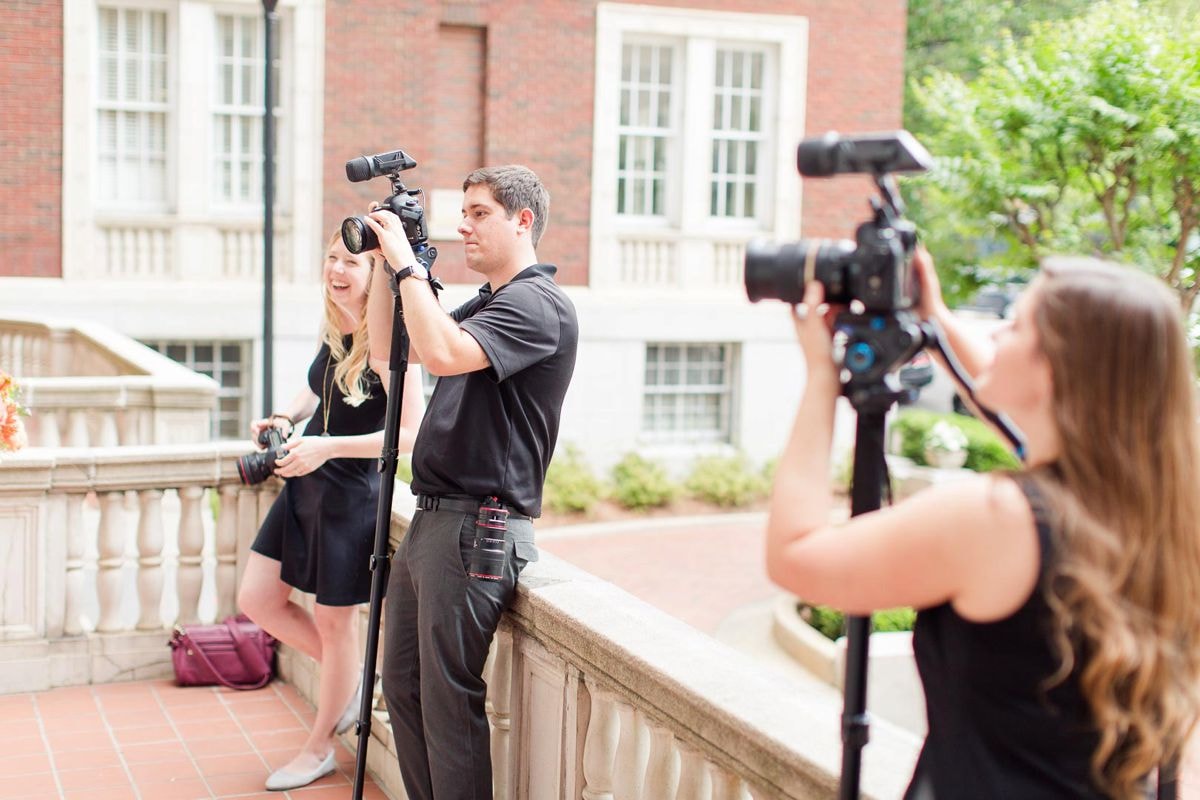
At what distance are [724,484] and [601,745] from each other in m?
13.4

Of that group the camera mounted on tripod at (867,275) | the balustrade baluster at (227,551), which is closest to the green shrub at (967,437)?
the balustrade baluster at (227,551)

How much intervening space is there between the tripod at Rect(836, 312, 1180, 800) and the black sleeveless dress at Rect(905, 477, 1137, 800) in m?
0.20

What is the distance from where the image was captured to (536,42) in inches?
706

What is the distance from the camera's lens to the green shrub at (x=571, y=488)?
628 inches

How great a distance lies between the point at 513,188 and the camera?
13.3ft

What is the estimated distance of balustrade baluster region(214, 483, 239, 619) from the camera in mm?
6473

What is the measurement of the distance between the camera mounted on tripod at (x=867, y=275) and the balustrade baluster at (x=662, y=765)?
129cm

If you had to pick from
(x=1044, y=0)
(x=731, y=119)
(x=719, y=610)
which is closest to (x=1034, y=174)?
(x=719, y=610)

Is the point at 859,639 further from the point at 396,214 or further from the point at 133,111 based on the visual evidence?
the point at 133,111

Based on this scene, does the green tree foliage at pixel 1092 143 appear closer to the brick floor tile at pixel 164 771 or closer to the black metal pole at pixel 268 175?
the black metal pole at pixel 268 175

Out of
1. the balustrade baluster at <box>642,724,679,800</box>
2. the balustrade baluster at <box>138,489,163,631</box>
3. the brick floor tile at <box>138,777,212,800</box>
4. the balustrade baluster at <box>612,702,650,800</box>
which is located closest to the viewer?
the balustrade baluster at <box>642,724,679,800</box>

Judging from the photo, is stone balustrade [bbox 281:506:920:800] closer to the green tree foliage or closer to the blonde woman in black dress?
the blonde woman in black dress

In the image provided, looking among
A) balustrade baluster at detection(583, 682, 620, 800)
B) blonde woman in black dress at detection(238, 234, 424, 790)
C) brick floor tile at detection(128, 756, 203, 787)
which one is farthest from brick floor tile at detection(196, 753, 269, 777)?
balustrade baluster at detection(583, 682, 620, 800)

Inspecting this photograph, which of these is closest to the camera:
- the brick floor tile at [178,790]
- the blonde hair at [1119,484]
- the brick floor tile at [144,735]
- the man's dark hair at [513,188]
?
the blonde hair at [1119,484]
